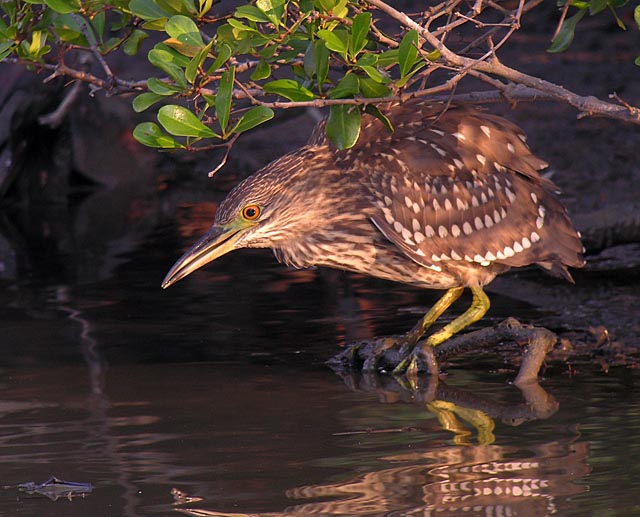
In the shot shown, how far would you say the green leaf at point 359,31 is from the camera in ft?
14.1

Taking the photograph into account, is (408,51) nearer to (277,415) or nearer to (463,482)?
(463,482)

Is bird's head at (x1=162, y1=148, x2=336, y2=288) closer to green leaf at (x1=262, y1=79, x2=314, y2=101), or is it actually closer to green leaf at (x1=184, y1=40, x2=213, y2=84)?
green leaf at (x1=262, y1=79, x2=314, y2=101)

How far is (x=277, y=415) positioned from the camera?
5117 millimetres

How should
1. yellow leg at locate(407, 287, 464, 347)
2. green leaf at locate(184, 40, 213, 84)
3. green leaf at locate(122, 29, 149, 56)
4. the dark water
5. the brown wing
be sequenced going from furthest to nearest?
yellow leg at locate(407, 287, 464, 347)
the brown wing
green leaf at locate(122, 29, 149, 56)
green leaf at locate(184, 40, 213, 84)
the dark water

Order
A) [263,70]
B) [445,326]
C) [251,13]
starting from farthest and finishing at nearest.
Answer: [445,326], [263,70], [251,13]

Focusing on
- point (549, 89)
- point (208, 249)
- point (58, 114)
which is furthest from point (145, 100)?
point (58, 114)

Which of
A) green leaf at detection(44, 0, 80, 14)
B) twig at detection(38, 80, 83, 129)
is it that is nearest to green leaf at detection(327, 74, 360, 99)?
green leaf at detection(44, 0, 80, 14)

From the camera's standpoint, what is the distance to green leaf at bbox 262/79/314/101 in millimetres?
4477

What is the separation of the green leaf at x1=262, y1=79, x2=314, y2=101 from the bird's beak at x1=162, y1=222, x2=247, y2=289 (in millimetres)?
1216

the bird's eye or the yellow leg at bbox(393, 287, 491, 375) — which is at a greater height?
the bird's eye

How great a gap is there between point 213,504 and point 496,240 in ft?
8.04

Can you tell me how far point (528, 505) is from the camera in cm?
395

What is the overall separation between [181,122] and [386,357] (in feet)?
6.02

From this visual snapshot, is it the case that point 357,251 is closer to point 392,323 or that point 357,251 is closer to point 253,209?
point 253,209
